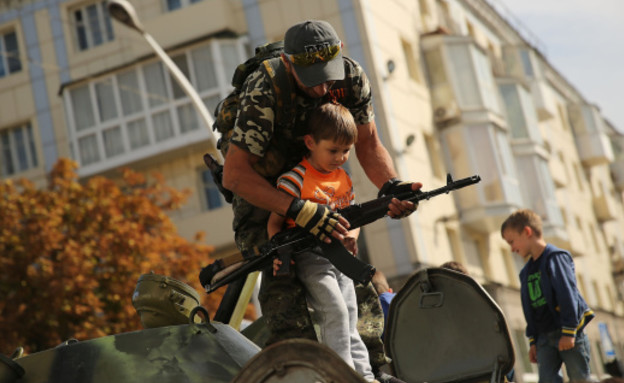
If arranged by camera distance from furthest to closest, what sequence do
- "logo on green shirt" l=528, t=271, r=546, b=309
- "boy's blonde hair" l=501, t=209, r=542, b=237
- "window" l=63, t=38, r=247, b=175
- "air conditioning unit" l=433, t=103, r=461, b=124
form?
"air conditioning unit" l=433, t=103, r=461, b=124, "window" l=63, t=38, r=247, b=175, "boy's blonde hair" l=501, t=209, r=542, b=237, "logo on green shirt" l=528, t=271, r=546, b=309

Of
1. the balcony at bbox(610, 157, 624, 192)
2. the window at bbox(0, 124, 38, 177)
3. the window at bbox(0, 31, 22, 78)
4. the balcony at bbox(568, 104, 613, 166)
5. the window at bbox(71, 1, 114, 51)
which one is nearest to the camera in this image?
the window at bbox(71, 1, 114, 51)

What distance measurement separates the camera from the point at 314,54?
5.24 meters

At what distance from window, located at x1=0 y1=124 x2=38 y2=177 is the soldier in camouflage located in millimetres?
30582

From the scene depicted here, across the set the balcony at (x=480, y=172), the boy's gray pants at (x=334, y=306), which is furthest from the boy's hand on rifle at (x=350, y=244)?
the balcony at (x=480, y=172)

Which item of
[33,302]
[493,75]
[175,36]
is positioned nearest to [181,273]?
[33,302]

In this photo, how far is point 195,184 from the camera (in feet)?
108

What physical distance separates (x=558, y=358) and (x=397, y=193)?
3.42 m

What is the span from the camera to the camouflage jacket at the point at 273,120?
17.4 feet

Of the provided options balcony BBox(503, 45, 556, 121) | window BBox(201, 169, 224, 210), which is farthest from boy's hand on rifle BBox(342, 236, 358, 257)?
balcony BBox(503, 45, 556, 121)

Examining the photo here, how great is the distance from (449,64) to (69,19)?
11494 millimetres

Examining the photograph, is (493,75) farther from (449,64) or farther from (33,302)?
(33,302)

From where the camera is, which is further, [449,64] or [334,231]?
[449,64]

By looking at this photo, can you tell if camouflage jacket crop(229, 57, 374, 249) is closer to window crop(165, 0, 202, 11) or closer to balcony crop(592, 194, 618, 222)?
window crop(165, 0, 202, 11)

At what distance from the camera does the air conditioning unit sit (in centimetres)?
3538
